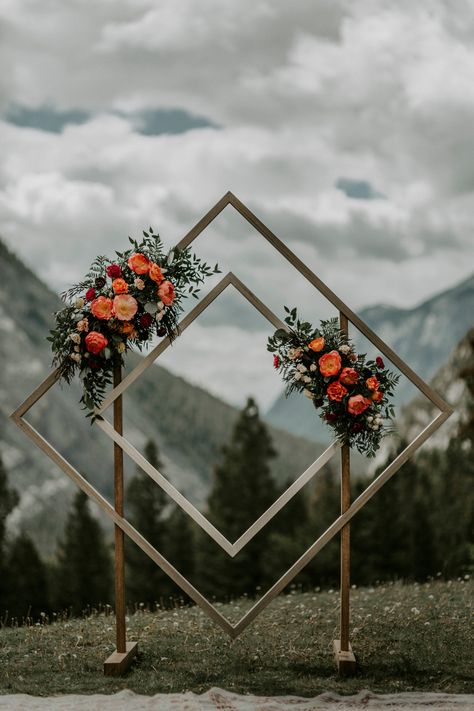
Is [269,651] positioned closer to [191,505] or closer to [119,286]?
[191,505]

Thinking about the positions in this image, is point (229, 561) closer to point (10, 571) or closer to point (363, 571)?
point (363, 571)

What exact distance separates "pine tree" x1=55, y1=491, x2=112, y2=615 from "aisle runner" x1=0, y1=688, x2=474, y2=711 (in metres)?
31.4

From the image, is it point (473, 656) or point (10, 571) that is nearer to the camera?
point (473, 656)

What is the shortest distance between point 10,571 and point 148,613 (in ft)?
84.9

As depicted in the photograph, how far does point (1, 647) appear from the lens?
929 centimetres

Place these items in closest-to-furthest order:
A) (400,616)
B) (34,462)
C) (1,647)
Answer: (1,647) < (400,616) < (34,462)

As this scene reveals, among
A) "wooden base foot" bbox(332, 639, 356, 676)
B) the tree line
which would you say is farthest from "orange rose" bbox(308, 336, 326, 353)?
the tree line

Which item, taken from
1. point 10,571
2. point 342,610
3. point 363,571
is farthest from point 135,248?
point 10,571

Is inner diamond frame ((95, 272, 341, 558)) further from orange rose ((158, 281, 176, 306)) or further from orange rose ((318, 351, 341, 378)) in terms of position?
orange rose ((318, 351, 341, 378))

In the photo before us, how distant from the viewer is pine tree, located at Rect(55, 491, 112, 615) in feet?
124

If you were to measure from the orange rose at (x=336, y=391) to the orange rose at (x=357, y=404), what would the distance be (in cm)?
10

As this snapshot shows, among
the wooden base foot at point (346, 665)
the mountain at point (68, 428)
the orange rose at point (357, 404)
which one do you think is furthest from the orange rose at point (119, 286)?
the mountain at point (68, 428)

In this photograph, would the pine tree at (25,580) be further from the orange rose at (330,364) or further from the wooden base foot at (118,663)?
the orange rose at (330,364)

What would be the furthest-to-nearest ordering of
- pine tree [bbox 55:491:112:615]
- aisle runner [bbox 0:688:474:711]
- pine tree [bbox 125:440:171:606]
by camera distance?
1. pine tree [bbox 55:491:112:615]
2. pine tree [bbox 125:440:171:606]
3. aisle runner [bbox 0:688:474:711]
